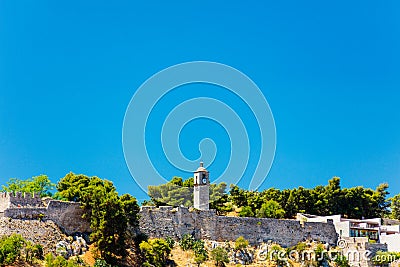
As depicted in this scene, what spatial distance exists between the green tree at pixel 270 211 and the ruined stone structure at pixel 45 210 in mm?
20167

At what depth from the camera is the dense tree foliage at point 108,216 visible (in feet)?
161

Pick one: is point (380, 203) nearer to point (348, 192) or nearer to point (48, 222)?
point (348, 192)

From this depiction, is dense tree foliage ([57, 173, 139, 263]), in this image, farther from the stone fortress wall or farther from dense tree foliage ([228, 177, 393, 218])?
dense tree foliage ([228, 177, 393, 218])

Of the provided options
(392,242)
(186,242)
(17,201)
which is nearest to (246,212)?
(186,242)

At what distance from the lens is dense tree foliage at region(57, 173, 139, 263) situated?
49125 millimetres

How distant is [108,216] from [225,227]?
508 inches

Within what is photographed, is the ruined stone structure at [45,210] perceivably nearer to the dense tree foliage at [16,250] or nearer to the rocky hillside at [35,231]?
the rocky hillside at [35,231]

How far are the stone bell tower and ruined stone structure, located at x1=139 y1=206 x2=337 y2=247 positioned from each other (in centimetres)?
166

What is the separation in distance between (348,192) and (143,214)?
2842cm

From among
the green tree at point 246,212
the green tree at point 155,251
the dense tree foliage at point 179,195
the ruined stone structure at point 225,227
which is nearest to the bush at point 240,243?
the ruined stone structure at point 225,227

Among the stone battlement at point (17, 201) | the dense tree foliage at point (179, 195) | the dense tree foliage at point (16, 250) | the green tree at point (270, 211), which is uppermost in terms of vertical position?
the dense tree foliage at point (179, 195)

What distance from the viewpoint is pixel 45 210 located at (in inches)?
1982

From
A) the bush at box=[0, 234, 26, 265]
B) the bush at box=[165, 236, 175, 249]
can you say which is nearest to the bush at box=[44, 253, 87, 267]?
the bush at box=[0, 234, 26, 265]

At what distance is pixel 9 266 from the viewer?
45125mm
